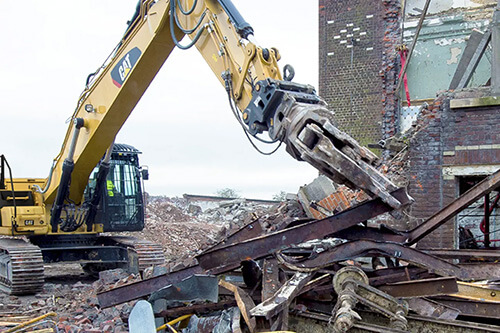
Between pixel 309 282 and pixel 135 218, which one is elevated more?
pixel 135 218

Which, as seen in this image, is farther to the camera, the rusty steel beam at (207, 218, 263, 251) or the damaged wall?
the damaged wall

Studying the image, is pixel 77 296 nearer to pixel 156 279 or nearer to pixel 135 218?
pixel 135 218

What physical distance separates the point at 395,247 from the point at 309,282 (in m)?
0.86

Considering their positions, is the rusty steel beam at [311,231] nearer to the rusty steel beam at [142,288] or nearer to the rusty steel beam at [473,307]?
the rusty steel beam at [142,288]

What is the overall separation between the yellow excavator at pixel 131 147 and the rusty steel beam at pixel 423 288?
2.31 ft

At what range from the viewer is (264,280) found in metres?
5.58

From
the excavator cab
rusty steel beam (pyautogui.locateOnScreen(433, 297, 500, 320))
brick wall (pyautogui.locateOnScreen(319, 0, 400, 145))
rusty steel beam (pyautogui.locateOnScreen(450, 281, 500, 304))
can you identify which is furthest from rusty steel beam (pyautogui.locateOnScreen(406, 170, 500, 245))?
brick wall (pyautogui.locateOnScreen(319, 0, 400, 145))

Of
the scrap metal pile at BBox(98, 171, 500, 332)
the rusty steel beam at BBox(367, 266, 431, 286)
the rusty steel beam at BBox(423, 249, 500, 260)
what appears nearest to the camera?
the scrap metal pile at BBox(98, 171, 500, 332)

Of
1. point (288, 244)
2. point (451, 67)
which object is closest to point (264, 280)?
point (288, 244)

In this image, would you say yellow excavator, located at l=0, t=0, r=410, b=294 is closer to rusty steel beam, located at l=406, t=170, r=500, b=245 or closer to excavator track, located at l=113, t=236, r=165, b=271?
excavator track, located at l=113, t=236, r=165, b=271

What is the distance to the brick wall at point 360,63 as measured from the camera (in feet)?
57.2

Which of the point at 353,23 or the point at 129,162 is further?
the point at 353,23

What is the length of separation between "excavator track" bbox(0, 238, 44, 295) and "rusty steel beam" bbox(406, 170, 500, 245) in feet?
22.5

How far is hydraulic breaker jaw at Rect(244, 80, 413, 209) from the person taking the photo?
17.3 ft
